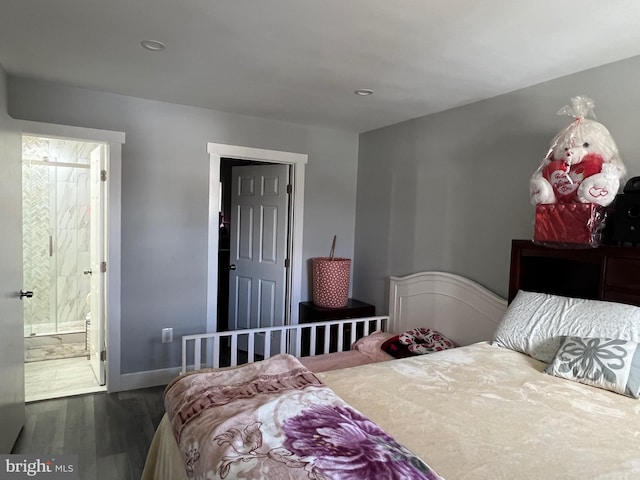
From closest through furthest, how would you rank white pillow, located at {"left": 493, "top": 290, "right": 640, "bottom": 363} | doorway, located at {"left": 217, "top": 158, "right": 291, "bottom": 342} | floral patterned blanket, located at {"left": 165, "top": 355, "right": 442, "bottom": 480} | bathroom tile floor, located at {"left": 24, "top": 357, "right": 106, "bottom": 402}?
floral patterned blanket, located at {"left": 165, "top": 355, "right": 442, "bottom": 480}
white pillow, located at {"left": 493, "top": 290, "right": 640, "bottom": 363}
bathroom tile floor, located at {"left": 24, "top": 357, "right": 106, "bottom": 402}
doorway, located at {"left": 217, "top": 158, "right": 291, "bottom": 342}

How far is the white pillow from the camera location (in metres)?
1.76

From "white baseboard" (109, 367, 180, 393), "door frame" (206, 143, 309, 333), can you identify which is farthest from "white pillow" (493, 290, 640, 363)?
"white baseboard" (109, 367, 180, 393)

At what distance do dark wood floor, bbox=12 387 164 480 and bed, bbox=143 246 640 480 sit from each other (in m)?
0.67

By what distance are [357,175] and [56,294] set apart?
3.63 metres

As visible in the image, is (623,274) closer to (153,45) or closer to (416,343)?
(416,343)

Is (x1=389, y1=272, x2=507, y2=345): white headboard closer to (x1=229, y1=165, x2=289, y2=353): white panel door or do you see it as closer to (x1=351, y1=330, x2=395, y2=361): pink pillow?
(x1=351, y1=330, x2=395, y2=361): pink pillow

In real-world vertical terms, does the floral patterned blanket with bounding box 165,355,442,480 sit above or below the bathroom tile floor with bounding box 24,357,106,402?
above

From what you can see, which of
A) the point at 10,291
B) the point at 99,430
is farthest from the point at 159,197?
the point at 99,430

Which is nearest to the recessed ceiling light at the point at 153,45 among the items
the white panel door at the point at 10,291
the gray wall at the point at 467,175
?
the white panel door at the point at 10,291

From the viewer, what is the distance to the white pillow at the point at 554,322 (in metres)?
1.76

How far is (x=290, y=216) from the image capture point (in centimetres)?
384

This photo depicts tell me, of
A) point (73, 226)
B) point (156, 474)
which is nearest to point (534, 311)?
point (156, 474)

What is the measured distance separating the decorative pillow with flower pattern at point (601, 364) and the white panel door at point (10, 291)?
2.70 m

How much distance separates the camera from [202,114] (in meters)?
3.33
